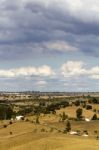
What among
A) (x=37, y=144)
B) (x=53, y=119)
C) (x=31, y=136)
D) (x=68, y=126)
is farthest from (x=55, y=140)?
(x=53, y=119)

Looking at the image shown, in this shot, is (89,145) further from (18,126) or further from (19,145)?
(18,126)

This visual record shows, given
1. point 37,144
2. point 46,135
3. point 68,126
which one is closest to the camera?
point 37,144

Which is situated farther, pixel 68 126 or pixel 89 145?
pixel 68 126

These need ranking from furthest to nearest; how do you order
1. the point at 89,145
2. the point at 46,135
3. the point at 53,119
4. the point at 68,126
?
the point at 53,119 < the point at 68,126 < the point at 46,135 < the point at 89,145

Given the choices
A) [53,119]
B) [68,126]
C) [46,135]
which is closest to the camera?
[46,135]

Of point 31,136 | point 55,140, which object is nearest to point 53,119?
point 31,136

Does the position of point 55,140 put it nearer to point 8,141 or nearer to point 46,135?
point 46,135

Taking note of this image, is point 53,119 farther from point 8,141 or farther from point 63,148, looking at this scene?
point 63,148

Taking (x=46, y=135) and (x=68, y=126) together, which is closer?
(x=46, y=135)
